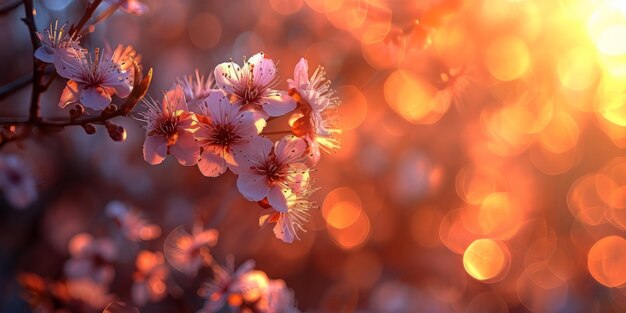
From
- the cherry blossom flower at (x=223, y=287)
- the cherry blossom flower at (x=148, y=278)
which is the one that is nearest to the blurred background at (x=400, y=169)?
the cherry blossom flower at (x=148, y=278)

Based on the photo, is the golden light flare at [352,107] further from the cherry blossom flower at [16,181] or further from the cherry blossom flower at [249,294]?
the cherry blossom flower at [249,294]

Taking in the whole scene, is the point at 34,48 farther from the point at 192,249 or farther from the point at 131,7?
the point at 192,249

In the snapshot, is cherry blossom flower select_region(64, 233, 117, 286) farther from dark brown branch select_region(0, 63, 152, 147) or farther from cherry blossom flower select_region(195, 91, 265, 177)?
cherry blossom flower select_region(195, 91, 265, 177)

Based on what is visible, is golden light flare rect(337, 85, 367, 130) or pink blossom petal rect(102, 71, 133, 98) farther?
golden light flare rect(337, 85, 367, 130)

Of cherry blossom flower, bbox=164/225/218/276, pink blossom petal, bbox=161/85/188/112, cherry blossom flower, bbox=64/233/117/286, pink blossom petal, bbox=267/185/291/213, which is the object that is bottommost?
cherry blossom flower, bbox=64/233/117/286

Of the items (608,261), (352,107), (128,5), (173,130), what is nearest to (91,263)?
(128,5)

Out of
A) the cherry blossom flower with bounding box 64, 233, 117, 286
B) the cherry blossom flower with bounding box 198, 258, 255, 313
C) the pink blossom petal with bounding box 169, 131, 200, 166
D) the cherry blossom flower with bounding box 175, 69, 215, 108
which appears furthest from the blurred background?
the pink blossom petal with bounding box 169, 131, 200, 166
